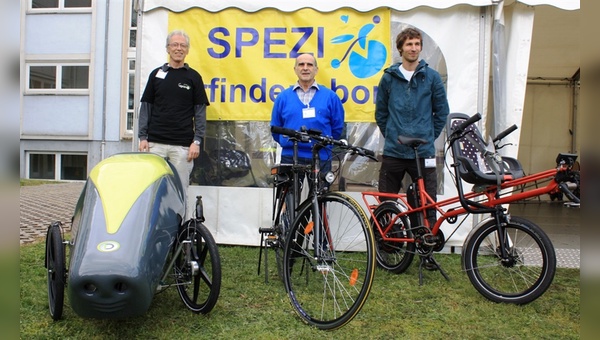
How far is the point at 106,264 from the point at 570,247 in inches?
178

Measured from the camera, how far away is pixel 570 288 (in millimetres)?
3539

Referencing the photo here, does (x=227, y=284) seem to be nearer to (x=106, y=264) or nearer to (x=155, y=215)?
(x=155, y=215)

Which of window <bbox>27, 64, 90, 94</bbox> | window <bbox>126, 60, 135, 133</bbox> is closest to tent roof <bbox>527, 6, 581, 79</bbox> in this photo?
window <bbox>126, 60, 135, 133</bbox>

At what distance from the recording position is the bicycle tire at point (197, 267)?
8.82 ft

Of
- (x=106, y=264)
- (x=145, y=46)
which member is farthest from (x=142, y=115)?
(x=106, y=264)

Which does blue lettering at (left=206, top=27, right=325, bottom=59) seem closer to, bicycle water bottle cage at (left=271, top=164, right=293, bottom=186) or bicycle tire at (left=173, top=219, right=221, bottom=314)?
bicycle water bottle cage at (left=271, top=164, right=293, bottom=186)

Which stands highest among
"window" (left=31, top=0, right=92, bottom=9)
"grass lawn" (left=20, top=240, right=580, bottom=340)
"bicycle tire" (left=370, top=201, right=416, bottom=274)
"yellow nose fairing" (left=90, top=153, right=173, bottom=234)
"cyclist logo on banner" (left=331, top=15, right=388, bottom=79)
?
"window" (left=31, top=0, right=92, bottom=9)

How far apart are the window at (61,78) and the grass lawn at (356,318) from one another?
13286 millimetres

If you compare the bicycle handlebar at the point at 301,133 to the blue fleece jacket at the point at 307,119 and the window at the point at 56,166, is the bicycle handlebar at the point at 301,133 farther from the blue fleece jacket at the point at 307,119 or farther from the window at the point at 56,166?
the window at the point at 56,166

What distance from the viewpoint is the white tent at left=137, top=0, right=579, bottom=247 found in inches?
178

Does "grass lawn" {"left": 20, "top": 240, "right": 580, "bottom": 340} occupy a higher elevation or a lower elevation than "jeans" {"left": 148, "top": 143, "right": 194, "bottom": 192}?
lower

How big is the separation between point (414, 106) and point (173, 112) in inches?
81.7

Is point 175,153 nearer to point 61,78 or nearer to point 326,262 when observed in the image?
point 326,262

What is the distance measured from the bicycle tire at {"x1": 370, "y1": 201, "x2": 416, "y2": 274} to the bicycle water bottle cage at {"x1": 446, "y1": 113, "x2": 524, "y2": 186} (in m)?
0.63
